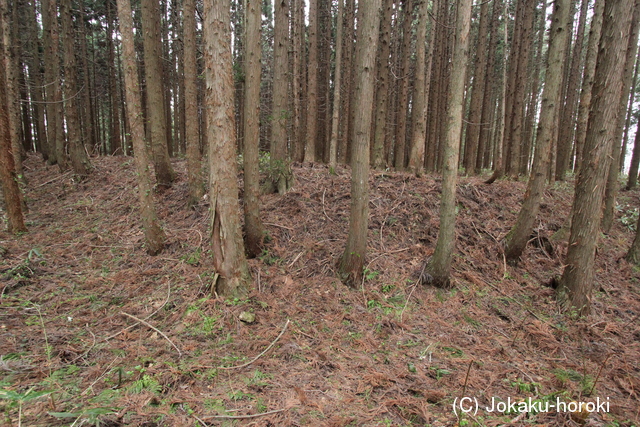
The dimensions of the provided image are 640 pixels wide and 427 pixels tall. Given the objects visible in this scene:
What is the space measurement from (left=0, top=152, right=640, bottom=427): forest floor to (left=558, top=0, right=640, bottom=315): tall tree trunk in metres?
0.47

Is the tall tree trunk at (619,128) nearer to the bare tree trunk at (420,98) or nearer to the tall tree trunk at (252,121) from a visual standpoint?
the bare tree trunk at (420,98)

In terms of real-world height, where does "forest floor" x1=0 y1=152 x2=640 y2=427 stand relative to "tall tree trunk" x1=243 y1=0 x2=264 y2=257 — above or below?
below

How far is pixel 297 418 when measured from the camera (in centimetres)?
293

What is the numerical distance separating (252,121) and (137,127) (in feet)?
7.05

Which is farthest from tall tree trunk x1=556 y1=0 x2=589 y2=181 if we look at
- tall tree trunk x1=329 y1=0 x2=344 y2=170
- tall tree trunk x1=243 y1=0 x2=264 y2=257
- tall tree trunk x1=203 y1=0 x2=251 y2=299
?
tall tree trunk x1=203 y1=0 x2=251 y2=299

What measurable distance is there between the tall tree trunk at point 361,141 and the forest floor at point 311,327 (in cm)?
35

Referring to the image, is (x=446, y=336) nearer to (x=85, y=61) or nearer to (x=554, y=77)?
(x=554, y=77)

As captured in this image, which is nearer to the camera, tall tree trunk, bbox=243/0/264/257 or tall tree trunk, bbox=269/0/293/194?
tall tree trunk, bbox=243/0/264/257

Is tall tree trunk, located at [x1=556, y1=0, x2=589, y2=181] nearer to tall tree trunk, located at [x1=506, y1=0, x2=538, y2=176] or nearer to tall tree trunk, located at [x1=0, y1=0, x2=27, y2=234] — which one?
tall tree trunk, located at [x1=506, y1=0, x2=538, y2=176]

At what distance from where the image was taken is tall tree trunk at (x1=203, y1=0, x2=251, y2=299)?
4.43 metres

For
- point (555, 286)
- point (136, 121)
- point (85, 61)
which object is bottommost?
point (555, 286)

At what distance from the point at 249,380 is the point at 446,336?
9.09ft

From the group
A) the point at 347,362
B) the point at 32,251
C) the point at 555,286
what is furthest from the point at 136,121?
the point at 555,286

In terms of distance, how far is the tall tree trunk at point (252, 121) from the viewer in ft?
17.5
